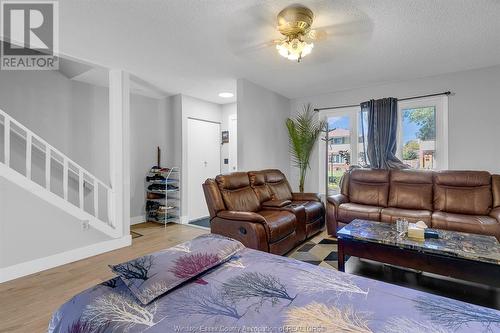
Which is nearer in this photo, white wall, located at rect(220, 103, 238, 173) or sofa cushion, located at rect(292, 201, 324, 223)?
sofa cushion, located at rect(292, 201, 324, 223)

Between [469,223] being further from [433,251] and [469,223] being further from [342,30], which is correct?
[342,30]

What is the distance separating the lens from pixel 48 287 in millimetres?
2309

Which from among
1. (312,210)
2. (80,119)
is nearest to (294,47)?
(312,210)

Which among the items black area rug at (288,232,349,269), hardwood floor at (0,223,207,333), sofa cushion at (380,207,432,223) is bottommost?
hardwood floor at (0,223,207,333)

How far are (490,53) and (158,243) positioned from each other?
4.68m

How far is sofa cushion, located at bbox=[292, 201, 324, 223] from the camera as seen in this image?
137 inches

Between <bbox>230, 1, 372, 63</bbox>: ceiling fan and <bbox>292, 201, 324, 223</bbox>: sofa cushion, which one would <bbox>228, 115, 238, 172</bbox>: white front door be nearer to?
<bbox>292, 201, 324, 223</bbox>: sofa cushion

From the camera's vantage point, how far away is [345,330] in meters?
0.86

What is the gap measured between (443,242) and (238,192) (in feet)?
7.06

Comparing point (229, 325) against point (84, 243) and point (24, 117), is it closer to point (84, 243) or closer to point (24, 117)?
point (84, 243)

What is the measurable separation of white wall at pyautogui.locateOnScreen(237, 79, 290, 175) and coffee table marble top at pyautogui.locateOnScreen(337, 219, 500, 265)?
75.2 inches

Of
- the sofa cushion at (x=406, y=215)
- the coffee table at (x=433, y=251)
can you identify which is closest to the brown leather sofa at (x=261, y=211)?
the coffee table at (x=433, y=251)

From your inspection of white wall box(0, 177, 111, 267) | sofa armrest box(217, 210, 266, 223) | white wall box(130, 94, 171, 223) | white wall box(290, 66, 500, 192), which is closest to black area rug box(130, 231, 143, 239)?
white wall box(130, 94, 171, 223)

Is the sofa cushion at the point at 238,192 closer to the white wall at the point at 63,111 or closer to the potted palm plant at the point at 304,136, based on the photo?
the potted palm plant at the point at 304,136
